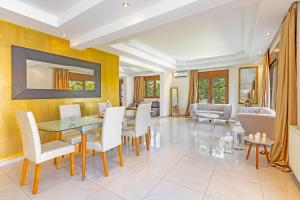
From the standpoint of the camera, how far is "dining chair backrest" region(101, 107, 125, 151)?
215 centimetres

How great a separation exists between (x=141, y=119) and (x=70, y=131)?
1.37m

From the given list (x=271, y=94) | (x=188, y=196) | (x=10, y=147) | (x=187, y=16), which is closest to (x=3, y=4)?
(x=10, y=147)

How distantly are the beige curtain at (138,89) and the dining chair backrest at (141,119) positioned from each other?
669 cm

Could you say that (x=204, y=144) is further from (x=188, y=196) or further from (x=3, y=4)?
(x=3, y=4)

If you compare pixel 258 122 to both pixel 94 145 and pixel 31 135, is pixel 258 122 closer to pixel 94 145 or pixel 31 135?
pixel 94 145

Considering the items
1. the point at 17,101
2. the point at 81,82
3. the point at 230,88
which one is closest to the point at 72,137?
the point at 17,101

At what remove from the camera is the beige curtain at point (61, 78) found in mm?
3423

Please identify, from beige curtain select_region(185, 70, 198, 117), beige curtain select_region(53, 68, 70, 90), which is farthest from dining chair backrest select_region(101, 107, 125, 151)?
beige curtain select_region(185, 70, 198, 117)

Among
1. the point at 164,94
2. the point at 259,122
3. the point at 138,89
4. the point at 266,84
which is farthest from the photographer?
the point at 138,89

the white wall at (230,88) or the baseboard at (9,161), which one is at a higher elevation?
the white wall at (230,88)

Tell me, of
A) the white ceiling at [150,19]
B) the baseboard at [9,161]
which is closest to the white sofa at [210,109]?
the white ceiling at [150,19]

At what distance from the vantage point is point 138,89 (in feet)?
32.4

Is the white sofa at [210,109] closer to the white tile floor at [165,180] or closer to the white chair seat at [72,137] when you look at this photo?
the white tile floor at [165,180]

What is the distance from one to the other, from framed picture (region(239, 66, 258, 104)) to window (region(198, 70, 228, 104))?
0.65 meters
